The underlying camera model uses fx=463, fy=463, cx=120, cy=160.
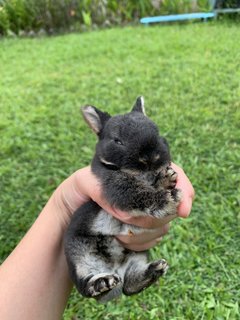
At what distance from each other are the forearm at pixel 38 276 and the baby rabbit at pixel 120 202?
1.29 feet

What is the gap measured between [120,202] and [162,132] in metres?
3.30

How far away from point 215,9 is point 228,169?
26.9 ft

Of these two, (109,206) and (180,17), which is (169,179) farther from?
(180,17)

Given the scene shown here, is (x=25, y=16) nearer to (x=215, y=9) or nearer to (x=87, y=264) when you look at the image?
(x=215, y=9)

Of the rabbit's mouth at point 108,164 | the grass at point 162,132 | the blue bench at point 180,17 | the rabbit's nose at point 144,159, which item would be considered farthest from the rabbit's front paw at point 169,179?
the blue bench at point 180,17

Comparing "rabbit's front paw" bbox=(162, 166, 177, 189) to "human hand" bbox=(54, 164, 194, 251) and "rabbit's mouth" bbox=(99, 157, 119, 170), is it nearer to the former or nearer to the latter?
"human hand" bbox=(54, 164, 194, 251)

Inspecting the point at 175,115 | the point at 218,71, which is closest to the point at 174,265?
the point at 175,115

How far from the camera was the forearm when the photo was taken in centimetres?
269

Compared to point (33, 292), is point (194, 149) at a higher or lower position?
lower

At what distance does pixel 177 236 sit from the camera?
4289 mm

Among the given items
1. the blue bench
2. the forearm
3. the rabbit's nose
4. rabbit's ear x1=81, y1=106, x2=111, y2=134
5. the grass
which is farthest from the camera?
the blue bench

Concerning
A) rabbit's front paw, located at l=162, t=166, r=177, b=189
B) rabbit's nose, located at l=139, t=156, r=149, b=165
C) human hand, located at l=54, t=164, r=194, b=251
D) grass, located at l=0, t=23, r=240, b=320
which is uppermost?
rabbit's nose, located at l=139, t=156, r=149, b=165

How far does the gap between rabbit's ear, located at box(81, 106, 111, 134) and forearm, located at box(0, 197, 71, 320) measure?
2.44ft

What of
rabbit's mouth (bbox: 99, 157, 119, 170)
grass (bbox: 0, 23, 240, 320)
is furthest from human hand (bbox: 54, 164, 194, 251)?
grass (bbox: 0, 23, 240, 320)
